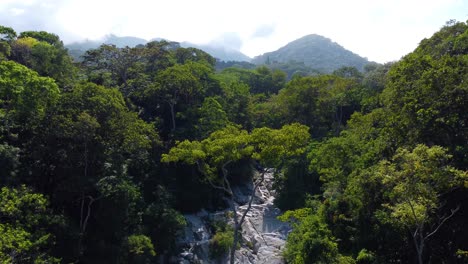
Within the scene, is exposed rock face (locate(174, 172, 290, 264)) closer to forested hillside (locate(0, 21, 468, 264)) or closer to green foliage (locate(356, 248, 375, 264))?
forested hillside (locate(0, 21, 468, 264))

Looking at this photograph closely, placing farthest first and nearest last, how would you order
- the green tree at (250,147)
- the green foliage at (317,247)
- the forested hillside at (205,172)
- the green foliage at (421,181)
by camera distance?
1. the green tree at (250,147)
2. the green foliage at (317,247)
3. the forested hillside at (205,172)
4. the green foliage at (421,181)

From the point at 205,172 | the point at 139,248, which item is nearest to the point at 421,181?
the point at 205,172

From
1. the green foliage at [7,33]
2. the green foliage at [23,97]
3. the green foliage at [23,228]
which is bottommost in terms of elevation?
the green foliage at [23,228]

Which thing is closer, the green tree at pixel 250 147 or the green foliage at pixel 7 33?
the green tree at pixel 250 147

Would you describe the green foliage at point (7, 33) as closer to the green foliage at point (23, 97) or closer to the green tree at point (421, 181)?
the green foliage at point (23, 97)

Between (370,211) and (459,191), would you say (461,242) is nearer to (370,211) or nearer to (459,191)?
(459,191)

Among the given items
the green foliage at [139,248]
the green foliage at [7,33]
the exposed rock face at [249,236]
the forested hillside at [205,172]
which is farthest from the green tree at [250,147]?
the green foliage at [7,33]

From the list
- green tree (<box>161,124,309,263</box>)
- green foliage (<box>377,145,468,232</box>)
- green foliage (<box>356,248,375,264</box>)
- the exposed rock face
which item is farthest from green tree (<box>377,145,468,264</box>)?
the exposed rock face
